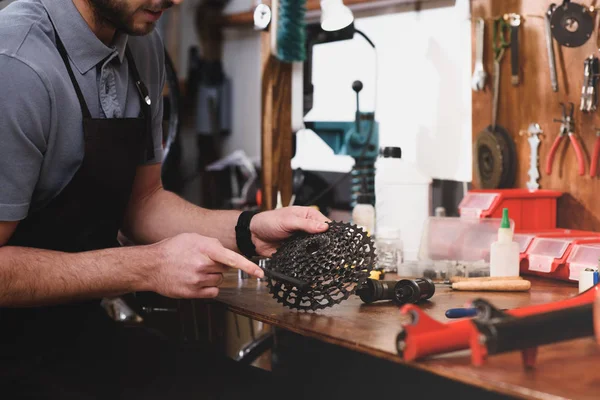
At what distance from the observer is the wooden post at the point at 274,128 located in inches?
102

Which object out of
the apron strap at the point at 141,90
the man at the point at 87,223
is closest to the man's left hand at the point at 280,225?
the man at the point at 87,223

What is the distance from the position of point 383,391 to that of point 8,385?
3.53 feet

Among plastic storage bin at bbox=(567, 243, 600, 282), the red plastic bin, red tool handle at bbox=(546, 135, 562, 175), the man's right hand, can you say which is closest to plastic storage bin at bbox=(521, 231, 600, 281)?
plastic storage bin at bbox=(567, 243, 600, 282)

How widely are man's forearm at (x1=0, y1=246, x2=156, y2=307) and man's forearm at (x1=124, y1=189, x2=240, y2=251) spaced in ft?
1.25

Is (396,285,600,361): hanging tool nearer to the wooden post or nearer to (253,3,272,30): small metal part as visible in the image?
the wooden post

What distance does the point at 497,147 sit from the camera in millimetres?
2291

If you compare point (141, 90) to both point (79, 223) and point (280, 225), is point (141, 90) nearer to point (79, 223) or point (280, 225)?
point (79, 223)

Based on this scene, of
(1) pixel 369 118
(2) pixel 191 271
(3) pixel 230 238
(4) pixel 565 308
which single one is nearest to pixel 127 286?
(2) pixel 191 271

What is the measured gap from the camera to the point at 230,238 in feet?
6.49

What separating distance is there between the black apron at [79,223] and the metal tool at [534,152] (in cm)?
114

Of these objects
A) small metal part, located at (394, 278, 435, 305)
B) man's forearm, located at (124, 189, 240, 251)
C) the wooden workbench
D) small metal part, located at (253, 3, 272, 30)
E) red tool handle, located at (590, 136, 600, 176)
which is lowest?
the wooden workbench

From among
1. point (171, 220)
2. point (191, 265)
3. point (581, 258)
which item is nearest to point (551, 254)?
point (581, 258)

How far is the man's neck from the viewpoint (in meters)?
1.85

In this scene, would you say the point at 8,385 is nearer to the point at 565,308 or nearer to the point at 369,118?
the point at 565,308
